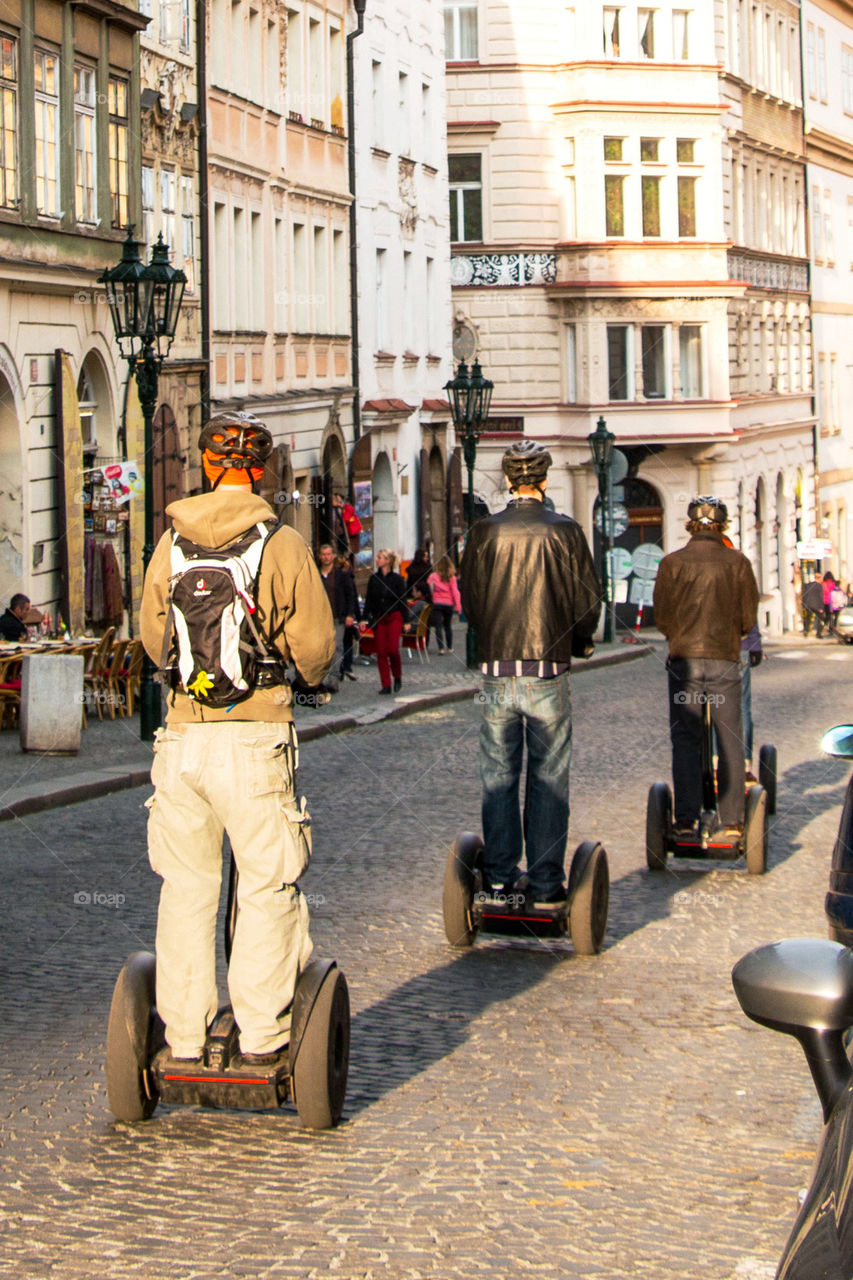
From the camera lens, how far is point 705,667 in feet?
39.0

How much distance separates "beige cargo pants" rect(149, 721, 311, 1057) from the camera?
249 inches

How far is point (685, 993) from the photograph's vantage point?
877cm

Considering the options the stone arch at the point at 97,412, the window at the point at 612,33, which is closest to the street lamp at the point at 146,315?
the stone arch at the point at 97,412

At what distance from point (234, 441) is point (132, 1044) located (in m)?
1.70

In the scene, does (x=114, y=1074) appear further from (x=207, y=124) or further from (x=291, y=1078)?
(x=207, y=124)

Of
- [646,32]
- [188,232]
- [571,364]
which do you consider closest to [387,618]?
[188,232]

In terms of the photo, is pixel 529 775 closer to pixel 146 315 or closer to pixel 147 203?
pixel 146 315

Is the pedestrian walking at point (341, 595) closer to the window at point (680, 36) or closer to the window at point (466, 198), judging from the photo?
the window at point (466, 198)

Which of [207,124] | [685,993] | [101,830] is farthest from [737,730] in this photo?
[207,124]

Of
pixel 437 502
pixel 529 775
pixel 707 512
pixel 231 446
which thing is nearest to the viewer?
pixel 231 446

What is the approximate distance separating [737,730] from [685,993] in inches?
128

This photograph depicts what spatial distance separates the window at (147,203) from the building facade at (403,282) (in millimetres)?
11948

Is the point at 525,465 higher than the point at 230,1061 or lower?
higher

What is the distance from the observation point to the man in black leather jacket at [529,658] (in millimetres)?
9266
